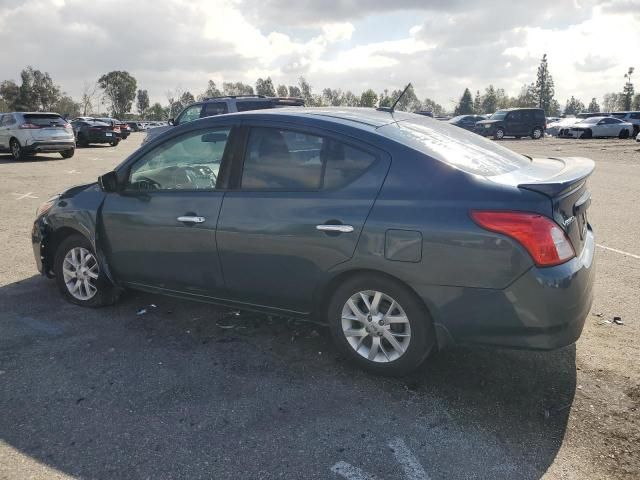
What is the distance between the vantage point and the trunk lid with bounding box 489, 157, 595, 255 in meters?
2.95

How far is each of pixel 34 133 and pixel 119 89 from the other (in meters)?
76.6

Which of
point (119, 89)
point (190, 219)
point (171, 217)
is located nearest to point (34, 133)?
point (171, 217)

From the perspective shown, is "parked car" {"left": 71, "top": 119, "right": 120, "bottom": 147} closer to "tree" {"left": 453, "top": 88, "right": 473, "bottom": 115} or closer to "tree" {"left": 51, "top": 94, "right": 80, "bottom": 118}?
"tree" {"left": 51, "top": 94, "right": 80, "bottom": 118}

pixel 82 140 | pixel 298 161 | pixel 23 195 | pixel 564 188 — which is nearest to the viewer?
pixel 564 188

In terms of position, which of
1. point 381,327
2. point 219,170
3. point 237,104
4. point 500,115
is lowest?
point 381,327

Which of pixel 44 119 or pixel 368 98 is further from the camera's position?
pixel 368 98

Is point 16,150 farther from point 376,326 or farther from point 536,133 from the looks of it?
point 536,133

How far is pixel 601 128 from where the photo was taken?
33875mm

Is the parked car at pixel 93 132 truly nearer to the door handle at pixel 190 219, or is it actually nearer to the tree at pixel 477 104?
the door handle at pixel 190 219

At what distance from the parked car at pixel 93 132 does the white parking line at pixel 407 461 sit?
26310 mm

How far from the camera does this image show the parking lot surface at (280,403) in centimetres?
265

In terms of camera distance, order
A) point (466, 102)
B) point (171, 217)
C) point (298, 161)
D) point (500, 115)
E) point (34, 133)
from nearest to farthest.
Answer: point (298, 161) → point (171, 217) → point (34, 133) → point (500, 115) → point (466, 102)

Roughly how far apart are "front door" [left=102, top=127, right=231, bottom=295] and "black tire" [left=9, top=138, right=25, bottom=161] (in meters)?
16.8

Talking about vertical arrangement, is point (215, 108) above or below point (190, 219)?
above
